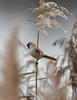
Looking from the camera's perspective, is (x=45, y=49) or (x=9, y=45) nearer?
(x=9, y=45)

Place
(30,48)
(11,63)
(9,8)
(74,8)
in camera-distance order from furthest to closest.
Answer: (74,8), (9,8), (30,48), (11,63)

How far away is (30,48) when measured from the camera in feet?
2.14

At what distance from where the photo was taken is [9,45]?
87mm

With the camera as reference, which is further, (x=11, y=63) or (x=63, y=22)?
(x=63, y=22)

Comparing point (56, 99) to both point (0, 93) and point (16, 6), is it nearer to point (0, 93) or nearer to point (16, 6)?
point (0, 93)

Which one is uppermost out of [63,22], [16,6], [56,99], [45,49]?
[16,6]

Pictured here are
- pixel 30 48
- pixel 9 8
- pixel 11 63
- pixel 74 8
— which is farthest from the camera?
pixel 74 8

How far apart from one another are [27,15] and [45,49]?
0.31m

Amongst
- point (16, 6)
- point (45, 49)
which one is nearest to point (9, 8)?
point (16, 6)

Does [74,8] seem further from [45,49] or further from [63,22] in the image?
[45,49]

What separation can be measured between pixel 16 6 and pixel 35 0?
159 millimetres

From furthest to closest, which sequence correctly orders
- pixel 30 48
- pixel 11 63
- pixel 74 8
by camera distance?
pixel 74 8
pixel 30 48
pixel 11 63

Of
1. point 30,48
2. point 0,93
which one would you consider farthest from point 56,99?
point 30,48

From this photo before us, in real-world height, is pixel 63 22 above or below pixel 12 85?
above
